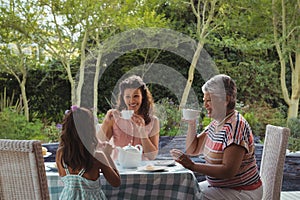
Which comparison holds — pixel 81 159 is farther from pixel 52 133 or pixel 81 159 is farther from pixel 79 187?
pixel 52 133

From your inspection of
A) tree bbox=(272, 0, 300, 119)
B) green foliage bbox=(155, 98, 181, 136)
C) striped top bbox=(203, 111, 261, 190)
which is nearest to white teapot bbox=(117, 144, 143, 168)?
striped top bbox=(203, 111, 261, 190)

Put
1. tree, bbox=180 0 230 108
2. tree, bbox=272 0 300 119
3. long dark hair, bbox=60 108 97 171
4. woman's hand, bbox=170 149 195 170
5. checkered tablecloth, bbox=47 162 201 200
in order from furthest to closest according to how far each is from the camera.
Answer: tree, bbox=180 0 230 108 < tree, bbox=272 0 300 119 < checkered tablecloth, bbox=47 162 201 200 < woman's hand, bbox=170 149 195 170 < long dark hair, bbox=60 108 97 171

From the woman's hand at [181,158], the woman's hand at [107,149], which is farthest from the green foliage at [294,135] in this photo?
the woman's hand at [107,149]

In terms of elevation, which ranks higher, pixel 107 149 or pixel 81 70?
pixel 81 70

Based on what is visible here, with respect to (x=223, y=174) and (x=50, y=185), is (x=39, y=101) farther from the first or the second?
(x=223, y=174)

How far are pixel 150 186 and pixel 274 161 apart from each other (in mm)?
722

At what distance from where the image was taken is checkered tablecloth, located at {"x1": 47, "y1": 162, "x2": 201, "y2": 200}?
2330 mm

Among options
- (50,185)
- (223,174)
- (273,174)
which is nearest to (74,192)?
(50,185)

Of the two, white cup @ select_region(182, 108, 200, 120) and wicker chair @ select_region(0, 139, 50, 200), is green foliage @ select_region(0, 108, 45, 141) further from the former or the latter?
wicker chair @ select_region(0, 139, 50, 200)

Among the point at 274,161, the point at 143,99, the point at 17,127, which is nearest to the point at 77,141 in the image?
the point at 143,99

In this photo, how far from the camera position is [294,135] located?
16.5ft

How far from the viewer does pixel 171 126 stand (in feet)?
16.3

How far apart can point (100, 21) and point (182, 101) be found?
1190mm

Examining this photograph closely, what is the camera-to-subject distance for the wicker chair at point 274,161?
8.46 ft
